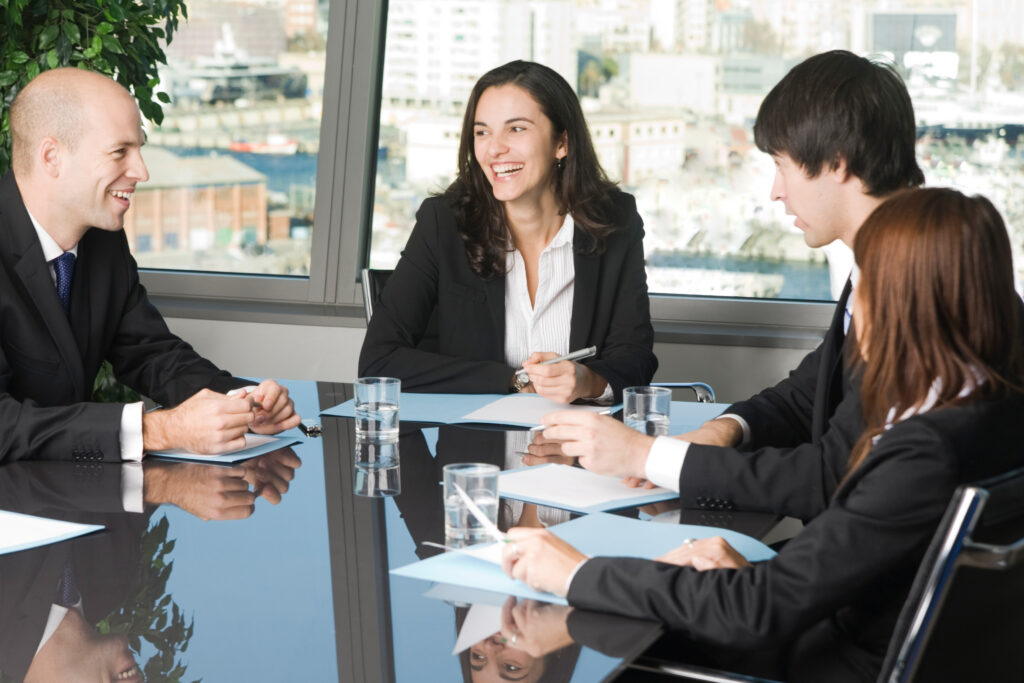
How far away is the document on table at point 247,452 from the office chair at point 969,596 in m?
1.25

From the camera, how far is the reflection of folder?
1.39 metres

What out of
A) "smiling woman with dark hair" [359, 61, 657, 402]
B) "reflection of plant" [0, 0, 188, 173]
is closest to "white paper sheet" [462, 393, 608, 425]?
"smiling woman with dark hair" [359, 61, 657, 402]

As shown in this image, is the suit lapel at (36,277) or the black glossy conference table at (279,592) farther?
the suit lapel at (36,277)

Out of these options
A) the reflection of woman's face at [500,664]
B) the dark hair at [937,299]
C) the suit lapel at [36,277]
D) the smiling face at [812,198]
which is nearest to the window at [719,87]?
the smiling face at [812,198]

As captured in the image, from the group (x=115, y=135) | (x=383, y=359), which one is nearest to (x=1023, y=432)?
(x=383, y=359)

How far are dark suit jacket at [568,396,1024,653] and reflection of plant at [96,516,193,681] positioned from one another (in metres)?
0.45

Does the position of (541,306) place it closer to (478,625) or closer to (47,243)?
(47,243)

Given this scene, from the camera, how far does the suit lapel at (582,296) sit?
301 cm

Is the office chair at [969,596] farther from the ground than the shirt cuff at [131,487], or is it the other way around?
the office chair at [969,596]

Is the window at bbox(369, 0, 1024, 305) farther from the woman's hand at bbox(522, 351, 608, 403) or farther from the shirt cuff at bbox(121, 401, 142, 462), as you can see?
the shirt cuff at bbox(121, 401, 142, 462)

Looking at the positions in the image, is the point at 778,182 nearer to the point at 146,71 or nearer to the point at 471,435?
the point at 471,435

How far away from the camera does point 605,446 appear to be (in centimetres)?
181

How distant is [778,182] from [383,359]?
1.09 m

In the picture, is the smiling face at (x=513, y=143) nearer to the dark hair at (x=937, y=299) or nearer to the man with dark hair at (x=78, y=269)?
the man with dark hair at (x=78, y=269)
